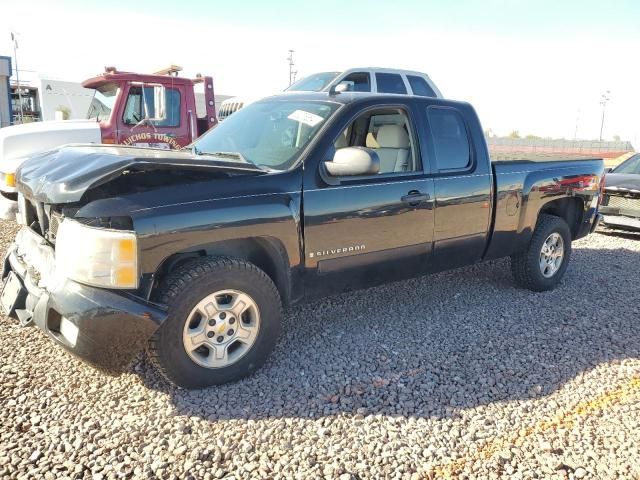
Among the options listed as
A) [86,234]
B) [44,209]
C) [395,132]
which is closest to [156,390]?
[86,234]

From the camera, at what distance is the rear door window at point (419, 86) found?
1060 centimetres

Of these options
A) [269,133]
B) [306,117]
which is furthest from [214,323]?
[306,117]

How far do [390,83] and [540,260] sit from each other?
20.3 ft

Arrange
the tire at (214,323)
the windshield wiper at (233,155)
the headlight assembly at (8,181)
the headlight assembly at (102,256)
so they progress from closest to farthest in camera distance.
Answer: the headlight assembly at (102,256) → the tire at (214,323) → the windshield wiper at (233,155) → the headlight assembly at (8,181)

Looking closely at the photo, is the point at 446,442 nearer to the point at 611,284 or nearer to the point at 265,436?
the point at 265,436

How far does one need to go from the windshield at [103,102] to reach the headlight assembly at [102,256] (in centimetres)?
596

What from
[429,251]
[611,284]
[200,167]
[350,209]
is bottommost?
[611,284]

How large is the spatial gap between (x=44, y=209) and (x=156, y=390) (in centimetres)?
137

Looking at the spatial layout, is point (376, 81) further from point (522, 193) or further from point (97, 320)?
point (97, 320)

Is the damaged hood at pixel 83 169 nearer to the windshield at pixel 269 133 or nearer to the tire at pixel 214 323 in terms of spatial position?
the windshield at pixel 269 133

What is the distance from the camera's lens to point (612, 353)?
398 centimetres

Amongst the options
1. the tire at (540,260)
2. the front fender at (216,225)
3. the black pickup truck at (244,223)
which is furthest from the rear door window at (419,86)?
the front fender at (216,225)

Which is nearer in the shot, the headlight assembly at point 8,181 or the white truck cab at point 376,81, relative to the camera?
the headlight assembly at point 8,181

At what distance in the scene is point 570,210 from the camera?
5723 mm
